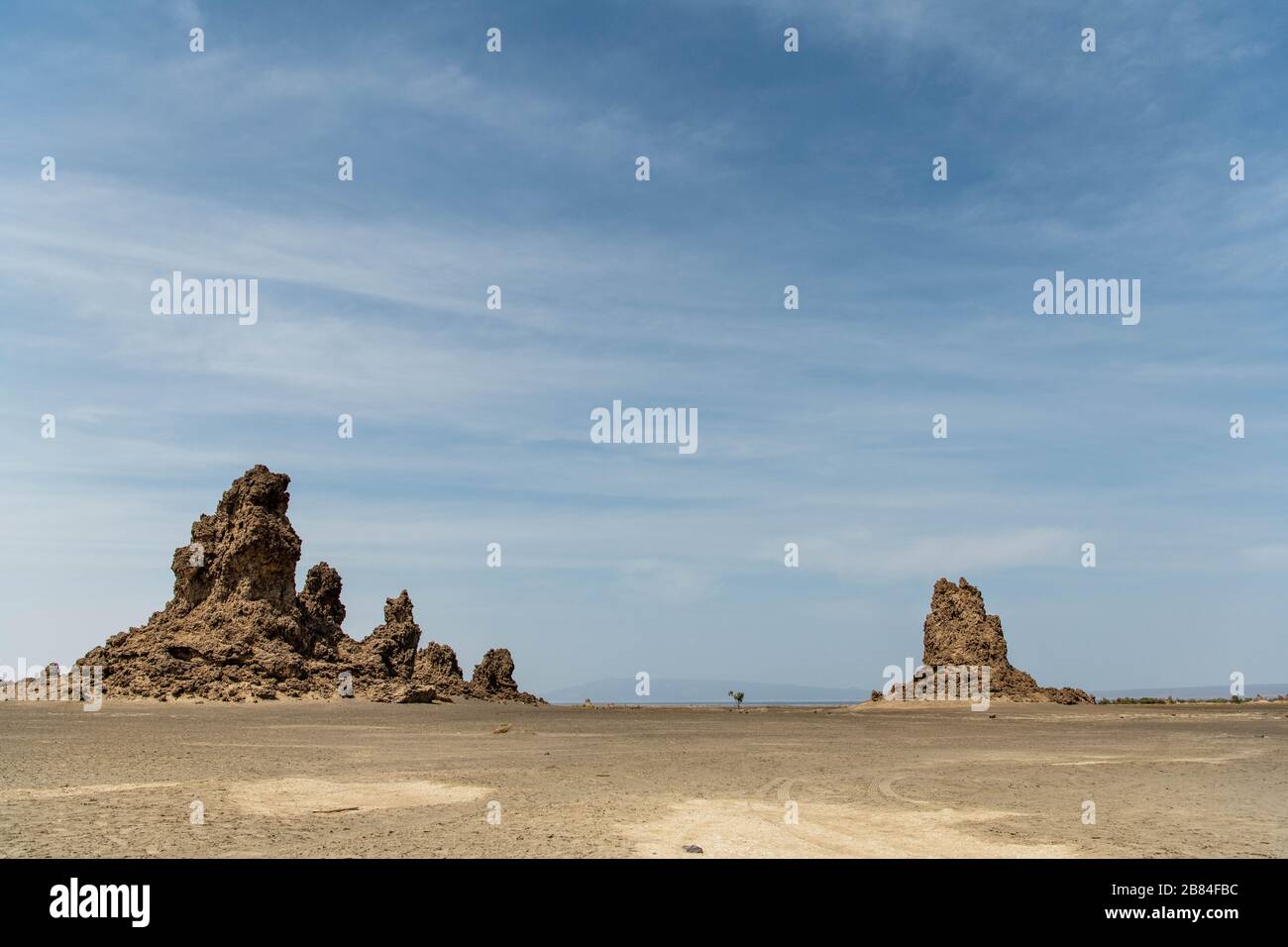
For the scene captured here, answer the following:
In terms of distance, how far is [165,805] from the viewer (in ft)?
43.1

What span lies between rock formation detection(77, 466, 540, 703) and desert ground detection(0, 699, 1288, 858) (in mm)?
23046

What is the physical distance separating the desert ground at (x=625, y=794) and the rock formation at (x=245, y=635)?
2305 cm

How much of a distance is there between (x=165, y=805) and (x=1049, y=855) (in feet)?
38.5

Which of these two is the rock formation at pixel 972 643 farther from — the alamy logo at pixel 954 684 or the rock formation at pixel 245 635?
the rock formation at pixel 245 635
